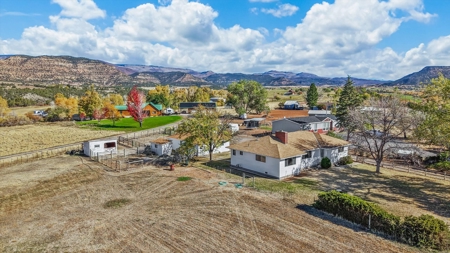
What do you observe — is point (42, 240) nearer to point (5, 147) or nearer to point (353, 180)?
point (353, 180)

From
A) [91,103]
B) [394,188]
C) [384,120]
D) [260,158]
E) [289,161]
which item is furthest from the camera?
[91,103]

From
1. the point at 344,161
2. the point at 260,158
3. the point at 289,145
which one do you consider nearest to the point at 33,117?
the point at 260,158

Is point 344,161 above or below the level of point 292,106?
below

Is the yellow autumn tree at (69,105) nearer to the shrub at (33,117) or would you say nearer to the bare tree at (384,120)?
the shrub at (33,117)

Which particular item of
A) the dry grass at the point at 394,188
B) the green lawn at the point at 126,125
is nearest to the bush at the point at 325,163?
the dry grass at the point at 394,188

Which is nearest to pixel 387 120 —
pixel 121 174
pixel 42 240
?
pixel 121 174

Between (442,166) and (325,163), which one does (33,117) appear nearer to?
(325,163)
